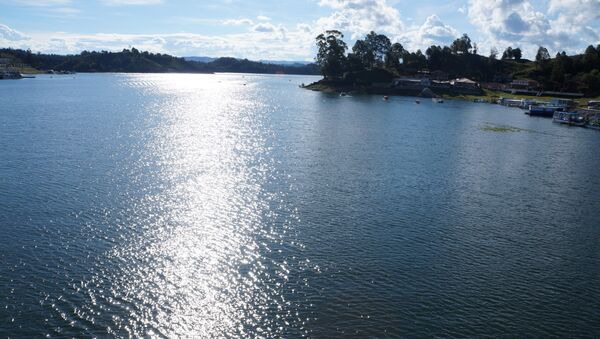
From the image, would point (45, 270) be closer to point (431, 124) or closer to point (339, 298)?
point (339, 298)

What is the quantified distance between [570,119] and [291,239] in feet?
469

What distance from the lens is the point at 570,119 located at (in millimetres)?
153875

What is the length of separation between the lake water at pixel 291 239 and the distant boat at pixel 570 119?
6144 centimetres

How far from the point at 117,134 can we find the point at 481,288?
87.8m

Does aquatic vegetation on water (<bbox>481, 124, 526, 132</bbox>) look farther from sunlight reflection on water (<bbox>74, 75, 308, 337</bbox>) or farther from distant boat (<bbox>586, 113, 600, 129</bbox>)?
sunlight reflection on water (<bbox>74, 75, 308, 337</bbox>)

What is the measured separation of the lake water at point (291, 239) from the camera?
3356 centimetres

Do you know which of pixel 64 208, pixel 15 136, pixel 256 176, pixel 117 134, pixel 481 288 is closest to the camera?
pixel 481 288

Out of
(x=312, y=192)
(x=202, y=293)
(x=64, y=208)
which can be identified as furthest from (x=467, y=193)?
(x=64, y=208)

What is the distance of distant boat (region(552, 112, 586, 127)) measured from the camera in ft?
497

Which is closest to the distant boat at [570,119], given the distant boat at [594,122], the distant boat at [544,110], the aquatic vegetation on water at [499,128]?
the distant boat at [594,122]

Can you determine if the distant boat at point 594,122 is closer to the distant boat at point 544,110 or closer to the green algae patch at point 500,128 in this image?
the distant boat at point 544,110

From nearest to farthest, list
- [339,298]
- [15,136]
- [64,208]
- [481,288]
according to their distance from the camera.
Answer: [339,298]
[481,288]
[64,208]
[15,136]

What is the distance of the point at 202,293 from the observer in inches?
1437

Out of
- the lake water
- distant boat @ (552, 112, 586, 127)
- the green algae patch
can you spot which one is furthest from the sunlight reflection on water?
distant boat @ (552, 112, 586, 127)
